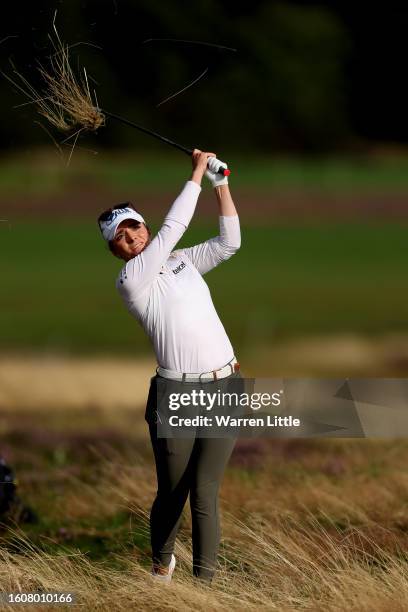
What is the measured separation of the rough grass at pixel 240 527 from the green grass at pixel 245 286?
1459cm

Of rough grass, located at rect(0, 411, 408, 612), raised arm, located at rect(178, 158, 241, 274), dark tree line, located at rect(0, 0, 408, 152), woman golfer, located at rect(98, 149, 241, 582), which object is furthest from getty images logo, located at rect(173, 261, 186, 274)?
dark tree line, located at rect(0, 0, 408, 152)

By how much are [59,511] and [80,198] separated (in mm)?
77657

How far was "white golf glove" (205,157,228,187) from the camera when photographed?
Answer: 564cm

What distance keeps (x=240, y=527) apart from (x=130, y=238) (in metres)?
1.98

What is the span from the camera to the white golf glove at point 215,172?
5.64 m

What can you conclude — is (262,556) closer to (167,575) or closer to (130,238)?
(167,575)

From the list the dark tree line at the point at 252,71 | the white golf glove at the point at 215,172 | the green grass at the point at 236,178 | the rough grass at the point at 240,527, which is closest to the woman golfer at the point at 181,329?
the white golf glove at the point at 215,172

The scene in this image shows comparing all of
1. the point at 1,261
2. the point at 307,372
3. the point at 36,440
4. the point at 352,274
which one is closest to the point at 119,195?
the point at 1,261

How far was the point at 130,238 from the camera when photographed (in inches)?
225

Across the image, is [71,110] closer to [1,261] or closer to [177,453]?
[177,453]

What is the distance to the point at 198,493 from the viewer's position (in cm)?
577

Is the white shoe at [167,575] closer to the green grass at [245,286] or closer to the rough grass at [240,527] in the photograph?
the rough grass at [240,527]

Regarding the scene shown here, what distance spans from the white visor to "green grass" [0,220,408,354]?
1901 cm

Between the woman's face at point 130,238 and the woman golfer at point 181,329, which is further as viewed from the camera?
the woman's face at point 130,238
